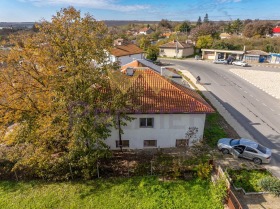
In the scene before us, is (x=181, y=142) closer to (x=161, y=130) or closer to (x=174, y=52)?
(x=161, y=130)

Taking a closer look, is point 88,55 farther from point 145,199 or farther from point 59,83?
point 145,199

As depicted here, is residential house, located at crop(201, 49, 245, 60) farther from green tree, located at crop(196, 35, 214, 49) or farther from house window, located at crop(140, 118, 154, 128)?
house window, located at crop(140, 118, 154, 128)

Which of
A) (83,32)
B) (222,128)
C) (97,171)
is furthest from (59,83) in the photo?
(222,128)

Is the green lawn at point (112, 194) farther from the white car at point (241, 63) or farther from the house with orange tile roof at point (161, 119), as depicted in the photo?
the white car at point (241, 63)

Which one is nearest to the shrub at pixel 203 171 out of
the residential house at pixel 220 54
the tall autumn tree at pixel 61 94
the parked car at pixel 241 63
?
the tall autumn tree at pixel 61 94

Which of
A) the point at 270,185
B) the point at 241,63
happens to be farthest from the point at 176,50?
the point at 270,185

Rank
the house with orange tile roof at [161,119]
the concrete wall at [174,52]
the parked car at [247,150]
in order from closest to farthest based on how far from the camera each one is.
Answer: the parked car at [247,150] < the house with orange tile roof at [161,119] < the concrete wall at [174,52]

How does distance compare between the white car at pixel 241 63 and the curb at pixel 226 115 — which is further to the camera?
the white car at pixel 241 63
